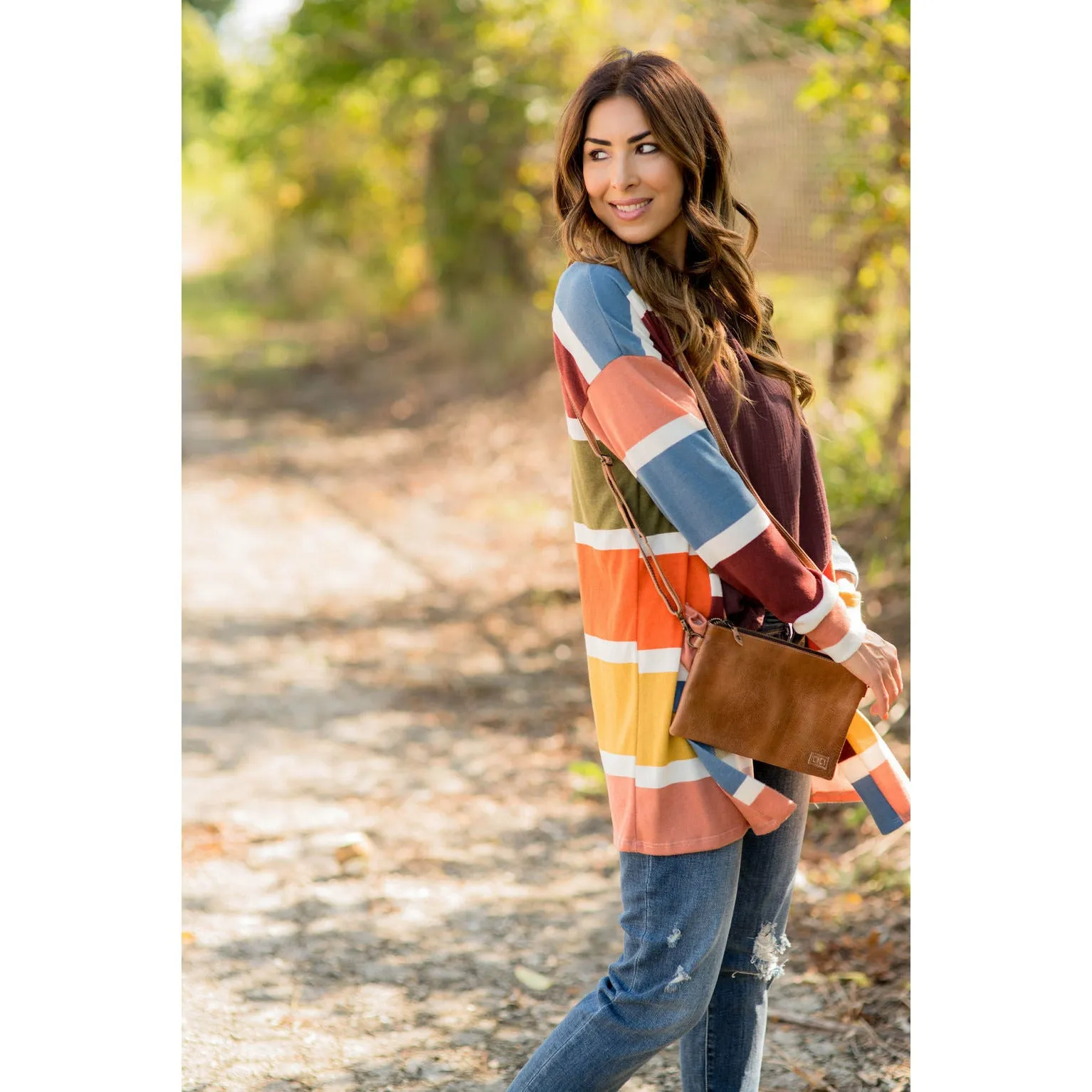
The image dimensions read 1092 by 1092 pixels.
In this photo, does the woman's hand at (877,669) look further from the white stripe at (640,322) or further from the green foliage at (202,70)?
the green foliage at (202,70)

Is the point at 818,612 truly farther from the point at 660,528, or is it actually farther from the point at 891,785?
the point at 891,785

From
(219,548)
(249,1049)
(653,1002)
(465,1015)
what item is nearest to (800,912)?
(465,1015)

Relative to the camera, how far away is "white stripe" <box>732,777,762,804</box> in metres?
1.79

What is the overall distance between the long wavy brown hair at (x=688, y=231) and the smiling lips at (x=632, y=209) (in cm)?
4

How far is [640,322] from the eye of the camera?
177 centimetres

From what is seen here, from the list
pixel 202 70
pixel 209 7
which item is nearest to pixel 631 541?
pixel 202 70

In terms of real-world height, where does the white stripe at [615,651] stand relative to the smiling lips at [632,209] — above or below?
below

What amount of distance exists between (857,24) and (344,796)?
343 centimetres

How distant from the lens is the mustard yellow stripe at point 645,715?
1.79 meters

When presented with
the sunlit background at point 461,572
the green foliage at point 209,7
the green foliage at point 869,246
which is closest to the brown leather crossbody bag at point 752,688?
the sunlit background at point 461,572

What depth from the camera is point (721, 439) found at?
178 centimetres

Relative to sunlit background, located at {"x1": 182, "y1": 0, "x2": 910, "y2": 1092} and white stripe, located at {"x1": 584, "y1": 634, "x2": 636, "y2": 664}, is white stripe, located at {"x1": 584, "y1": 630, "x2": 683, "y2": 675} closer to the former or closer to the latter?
white stripe, located at {"x1": 584, "y1": 634, "x2": 636, "y2": 664}

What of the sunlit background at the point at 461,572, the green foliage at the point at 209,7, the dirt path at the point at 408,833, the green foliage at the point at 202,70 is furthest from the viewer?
the green foliage at the point at 209,7
